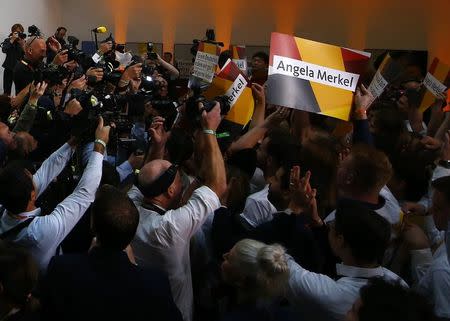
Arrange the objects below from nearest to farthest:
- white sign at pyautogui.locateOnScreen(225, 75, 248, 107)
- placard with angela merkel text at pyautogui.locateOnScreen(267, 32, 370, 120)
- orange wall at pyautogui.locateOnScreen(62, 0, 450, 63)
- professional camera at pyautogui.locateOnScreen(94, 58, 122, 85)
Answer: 1. placard with angela merkel text at pyautogui.locateOnScreen(267, 32, 370, 120)
2. white sign at pyautogui.locateOnScreen(225, 75, 248, 107)
3. professional camera at pyautogui.locateOnScreen(94, 58, 122, 85)
4. orange wall at pyautogui.locateOnScreen(62, 0, 450, 63)

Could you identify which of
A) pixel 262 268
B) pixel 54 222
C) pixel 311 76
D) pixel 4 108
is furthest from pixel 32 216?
pixel 4 108

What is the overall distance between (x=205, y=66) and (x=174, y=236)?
1.90 meters

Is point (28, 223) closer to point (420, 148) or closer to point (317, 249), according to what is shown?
point (317, 249)

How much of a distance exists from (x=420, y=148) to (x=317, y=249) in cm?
157

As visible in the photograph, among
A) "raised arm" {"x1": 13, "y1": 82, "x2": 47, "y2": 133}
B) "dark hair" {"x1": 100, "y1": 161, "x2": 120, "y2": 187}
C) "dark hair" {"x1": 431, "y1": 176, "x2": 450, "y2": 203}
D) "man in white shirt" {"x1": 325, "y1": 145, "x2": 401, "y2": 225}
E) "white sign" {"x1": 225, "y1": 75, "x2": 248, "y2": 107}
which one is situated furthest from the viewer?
"raised arm" {"x1": 13, "y1": 82, "x2": 47, "y2": 133}

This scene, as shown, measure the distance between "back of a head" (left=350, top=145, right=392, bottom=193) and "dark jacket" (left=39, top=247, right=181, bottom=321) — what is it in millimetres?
1006

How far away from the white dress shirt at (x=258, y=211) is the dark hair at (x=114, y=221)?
0.73 meters

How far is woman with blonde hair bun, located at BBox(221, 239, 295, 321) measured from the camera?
173cm

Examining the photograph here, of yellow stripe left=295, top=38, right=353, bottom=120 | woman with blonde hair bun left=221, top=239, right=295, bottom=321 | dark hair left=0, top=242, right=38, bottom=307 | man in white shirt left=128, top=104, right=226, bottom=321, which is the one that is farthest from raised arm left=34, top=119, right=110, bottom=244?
yellow stripe left=295, top=38, right=353, bottom=120

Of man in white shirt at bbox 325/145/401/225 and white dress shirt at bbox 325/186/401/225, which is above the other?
man in white shirt at bbox 325/145/401/225

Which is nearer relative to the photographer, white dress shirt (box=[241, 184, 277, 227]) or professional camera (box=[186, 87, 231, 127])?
white dress shirt (box=[241, 184, 277, 227])

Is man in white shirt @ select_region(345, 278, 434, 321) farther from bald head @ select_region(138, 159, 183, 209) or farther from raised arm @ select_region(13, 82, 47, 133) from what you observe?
raised arm @ select_region(13, 82, 47, 133)

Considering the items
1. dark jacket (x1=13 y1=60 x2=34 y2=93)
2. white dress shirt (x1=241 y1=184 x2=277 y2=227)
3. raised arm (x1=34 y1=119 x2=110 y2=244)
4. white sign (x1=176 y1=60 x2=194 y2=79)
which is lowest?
white sign (x1=176 y1=60 x2=194 y2=79)

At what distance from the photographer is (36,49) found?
5.38 metres
